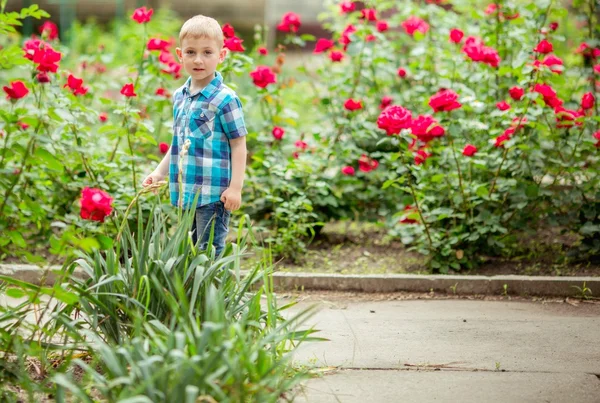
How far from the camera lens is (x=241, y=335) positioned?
2.51 metres

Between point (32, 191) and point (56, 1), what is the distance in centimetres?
1035

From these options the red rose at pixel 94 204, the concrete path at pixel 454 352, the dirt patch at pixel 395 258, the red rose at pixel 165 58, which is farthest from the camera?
the red rose at pixel 165 58

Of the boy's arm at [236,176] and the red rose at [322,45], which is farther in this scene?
the red rose at [322,45]

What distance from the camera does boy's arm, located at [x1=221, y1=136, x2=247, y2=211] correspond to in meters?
3.52

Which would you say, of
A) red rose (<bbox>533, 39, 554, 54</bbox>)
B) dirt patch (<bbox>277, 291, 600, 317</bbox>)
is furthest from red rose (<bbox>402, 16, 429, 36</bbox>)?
dirt patch (<bbox>277, 291, 600, 317</bbox>)

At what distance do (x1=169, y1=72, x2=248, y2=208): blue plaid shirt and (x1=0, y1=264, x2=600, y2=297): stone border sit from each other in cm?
115

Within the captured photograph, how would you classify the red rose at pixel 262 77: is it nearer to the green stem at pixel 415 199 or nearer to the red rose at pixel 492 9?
the green stem at pixel 415 199

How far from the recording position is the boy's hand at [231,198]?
352 cm

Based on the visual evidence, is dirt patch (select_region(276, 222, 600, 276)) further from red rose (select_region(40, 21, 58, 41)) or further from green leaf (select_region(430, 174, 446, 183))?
red rose (select_region(40, 21, 58, 41))

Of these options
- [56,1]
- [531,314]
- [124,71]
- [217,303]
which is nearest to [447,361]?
[531,314]

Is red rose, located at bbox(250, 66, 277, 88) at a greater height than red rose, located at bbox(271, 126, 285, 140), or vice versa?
red rose, located at bbox(250, 66, 277, 88)

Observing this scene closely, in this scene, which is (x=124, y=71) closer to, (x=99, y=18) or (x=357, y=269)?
(x=357, y=269)

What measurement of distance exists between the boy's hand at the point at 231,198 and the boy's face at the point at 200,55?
22.9 inches

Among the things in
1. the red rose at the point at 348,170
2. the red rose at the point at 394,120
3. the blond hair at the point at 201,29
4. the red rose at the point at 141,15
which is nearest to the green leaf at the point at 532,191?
the red rose at the point at 394,120
